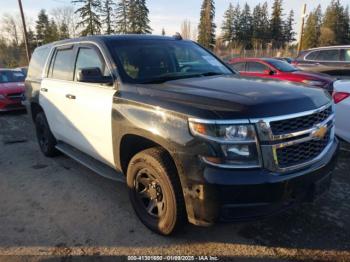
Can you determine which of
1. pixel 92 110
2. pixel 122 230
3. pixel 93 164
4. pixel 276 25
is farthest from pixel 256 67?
pixel 276 25

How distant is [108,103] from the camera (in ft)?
11.8

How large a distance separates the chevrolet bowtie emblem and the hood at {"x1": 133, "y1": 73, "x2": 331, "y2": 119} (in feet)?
0.66

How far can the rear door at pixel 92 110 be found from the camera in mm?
3680

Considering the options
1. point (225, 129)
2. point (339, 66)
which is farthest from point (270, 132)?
point (339, 66)

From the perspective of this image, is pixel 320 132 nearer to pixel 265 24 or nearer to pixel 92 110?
pixel 92 110

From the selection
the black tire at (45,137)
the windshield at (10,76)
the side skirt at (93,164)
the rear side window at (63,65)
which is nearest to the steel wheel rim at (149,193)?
the side skirt at (93,164)

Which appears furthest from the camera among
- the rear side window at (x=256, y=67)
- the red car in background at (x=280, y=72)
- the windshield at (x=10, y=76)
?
the windshield at (x=10, y=76)

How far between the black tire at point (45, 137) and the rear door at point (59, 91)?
0.93 ft

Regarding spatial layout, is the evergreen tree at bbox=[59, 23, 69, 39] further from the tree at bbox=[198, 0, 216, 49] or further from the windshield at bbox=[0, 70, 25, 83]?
the windshield at bbox=[0, 70, 25, 83]

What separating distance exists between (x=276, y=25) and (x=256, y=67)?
233ft

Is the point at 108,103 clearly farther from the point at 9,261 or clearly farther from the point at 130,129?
the point at 9,261

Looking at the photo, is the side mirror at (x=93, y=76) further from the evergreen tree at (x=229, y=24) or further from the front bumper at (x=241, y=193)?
the evergreen tree at (x=229, y=24)

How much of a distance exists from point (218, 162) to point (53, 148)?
3.98 m

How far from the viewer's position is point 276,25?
75625mm
